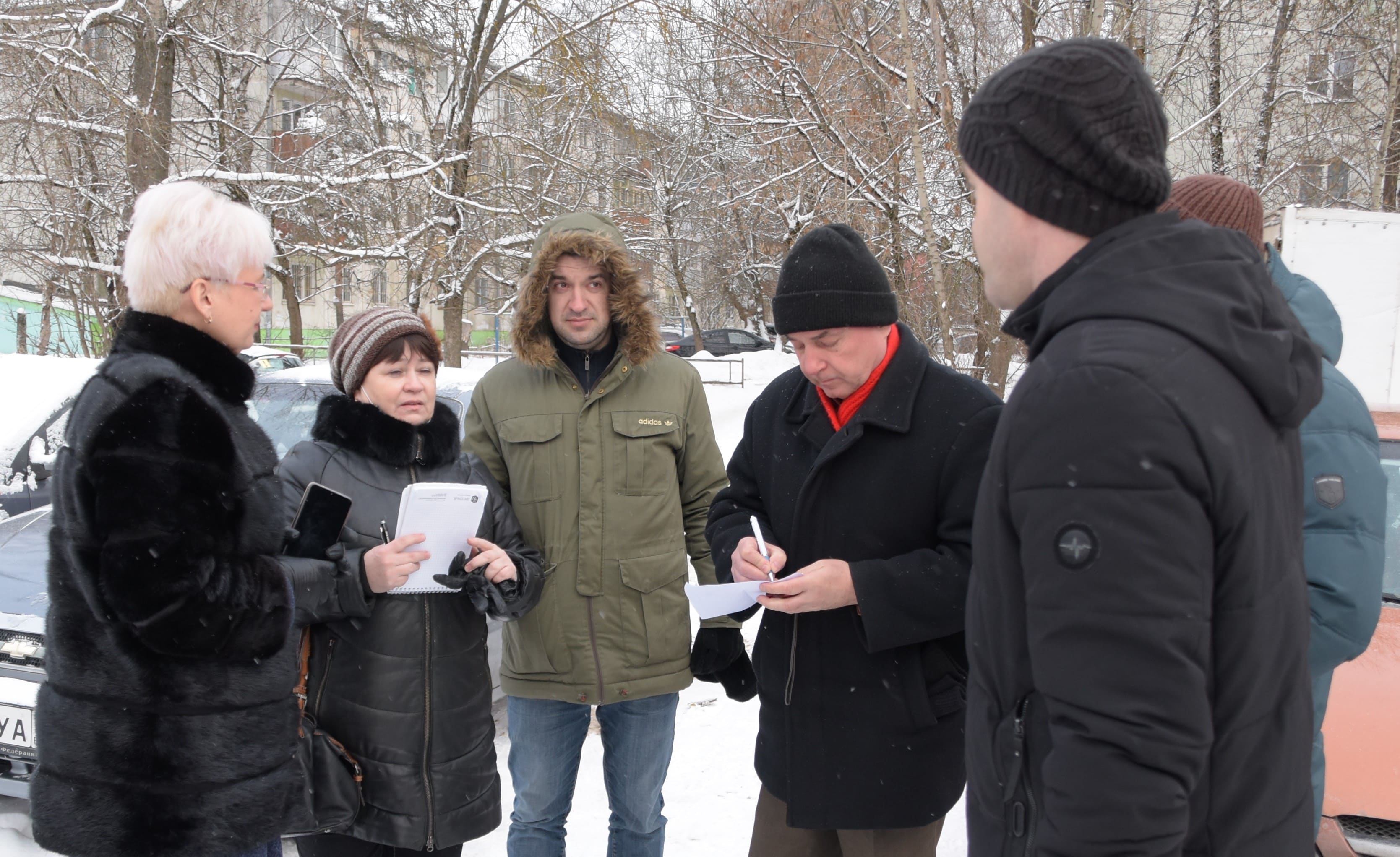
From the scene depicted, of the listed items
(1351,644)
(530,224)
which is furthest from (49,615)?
(530,224)

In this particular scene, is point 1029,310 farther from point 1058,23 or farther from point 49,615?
point 1058,23

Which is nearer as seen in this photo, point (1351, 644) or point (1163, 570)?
point (1163, 570)

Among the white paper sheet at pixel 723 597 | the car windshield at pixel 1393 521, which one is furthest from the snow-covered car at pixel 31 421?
the car windshield at pixel 1393 521

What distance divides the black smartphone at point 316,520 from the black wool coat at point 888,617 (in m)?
1.17

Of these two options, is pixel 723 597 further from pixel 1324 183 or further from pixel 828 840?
pixel 1324 183

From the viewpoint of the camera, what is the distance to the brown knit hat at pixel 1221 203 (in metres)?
2.20

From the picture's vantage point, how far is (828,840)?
236cm

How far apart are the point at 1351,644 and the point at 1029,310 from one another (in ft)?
4.06

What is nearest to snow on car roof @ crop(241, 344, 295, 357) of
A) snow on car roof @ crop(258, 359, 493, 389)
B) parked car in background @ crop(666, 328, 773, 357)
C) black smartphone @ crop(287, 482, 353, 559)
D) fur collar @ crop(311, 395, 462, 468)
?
snow on car roof @ crop(258, 359, 493, 389)

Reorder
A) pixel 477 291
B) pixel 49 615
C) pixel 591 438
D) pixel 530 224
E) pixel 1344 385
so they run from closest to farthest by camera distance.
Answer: pixel 49 615, pixel 1344 385, pixel 591 438, pixel 530 224, pixel 477 291

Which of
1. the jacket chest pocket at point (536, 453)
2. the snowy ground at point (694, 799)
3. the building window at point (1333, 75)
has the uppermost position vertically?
the building window at point (1333, 75)

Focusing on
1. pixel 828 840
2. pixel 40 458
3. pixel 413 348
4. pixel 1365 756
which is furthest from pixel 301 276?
pixel 1365 756

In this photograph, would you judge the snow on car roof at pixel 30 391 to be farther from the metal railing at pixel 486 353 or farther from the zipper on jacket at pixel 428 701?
the metal railing at pixel 486 353

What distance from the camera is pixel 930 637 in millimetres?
2066
